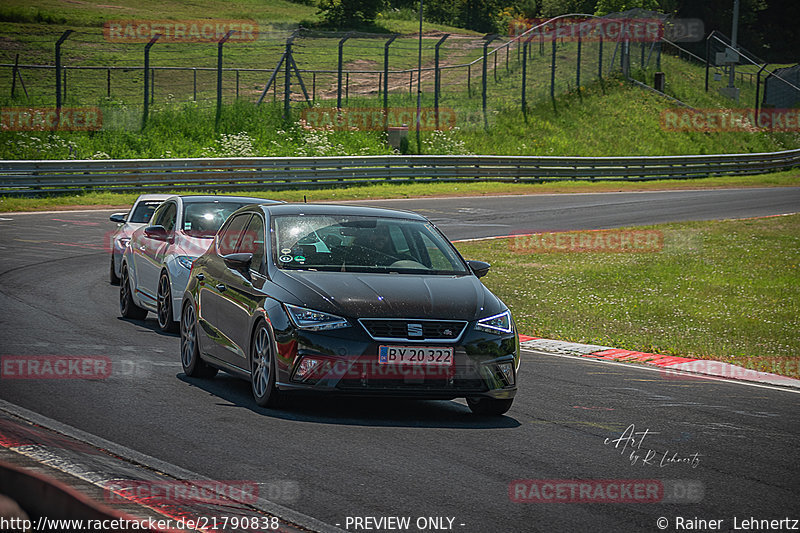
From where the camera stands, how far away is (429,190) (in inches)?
1480

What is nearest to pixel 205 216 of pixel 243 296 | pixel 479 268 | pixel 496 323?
pixel 243 296

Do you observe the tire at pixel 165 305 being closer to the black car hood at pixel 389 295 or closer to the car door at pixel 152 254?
the car door at pixel 152 254

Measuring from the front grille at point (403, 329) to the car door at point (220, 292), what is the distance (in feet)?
5.03

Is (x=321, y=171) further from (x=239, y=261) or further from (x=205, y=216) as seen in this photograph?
(x=239, y=261)

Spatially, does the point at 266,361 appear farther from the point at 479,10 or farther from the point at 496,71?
the point at 479,10

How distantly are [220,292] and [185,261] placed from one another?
10.2 feet

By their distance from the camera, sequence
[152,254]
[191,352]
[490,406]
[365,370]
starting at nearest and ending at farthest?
1. [365,370]
2. [490,406]
3. [191,352]
4. [152,254]

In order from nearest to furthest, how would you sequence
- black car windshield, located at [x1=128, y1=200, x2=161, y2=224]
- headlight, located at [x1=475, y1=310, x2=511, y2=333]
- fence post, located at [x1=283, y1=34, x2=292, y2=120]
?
headlight, located at [x1=475, y1=310, x2=511, y2=333] → black car windshield, located at [x1=128, y1=200, x2=161, y2=224] → fence post, located at [x1=283, y1=34, x2=292, y2=120]

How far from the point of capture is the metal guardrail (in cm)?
3109

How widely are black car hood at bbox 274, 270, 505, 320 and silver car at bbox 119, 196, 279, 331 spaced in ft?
13.2

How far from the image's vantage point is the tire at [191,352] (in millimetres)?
9820

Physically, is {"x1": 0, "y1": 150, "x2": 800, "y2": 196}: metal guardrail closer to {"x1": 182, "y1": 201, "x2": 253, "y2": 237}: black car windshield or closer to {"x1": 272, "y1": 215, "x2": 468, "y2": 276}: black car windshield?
{"x1": 182, "y1": 201, "x2": 253, "y2": 237}: black car windshield

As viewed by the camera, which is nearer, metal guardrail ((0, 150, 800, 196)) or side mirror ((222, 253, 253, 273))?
side mirror ((222, 253, 253, 273))

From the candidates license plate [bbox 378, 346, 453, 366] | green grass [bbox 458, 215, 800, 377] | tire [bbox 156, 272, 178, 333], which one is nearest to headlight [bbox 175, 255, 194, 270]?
tire [bbox 156, 272, 178, 333]
